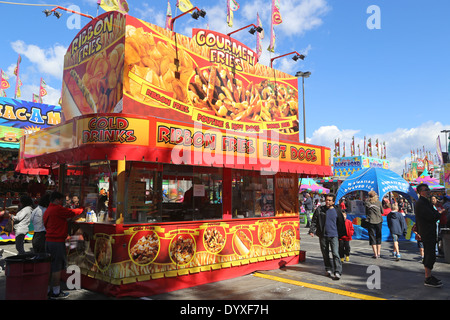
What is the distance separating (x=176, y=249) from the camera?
21.6 feet

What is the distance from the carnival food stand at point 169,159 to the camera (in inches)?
238

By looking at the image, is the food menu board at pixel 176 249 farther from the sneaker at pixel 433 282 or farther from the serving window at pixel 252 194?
the sneaker at pixel 433 282

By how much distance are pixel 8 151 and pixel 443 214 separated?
1807 centimetres

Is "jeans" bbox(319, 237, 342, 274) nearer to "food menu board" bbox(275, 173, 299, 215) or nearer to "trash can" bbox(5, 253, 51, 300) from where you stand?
"food menu board" bbox(275, 173, 299, 215)

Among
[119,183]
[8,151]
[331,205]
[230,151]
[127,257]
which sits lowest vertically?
[127,257]

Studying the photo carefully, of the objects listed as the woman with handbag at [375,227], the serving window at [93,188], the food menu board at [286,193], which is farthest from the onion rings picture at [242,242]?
the woman with handbag at [375,227]

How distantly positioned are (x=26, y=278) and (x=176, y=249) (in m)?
2.68

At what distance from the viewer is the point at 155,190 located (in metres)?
6.69

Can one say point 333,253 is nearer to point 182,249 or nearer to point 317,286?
point 317,286
